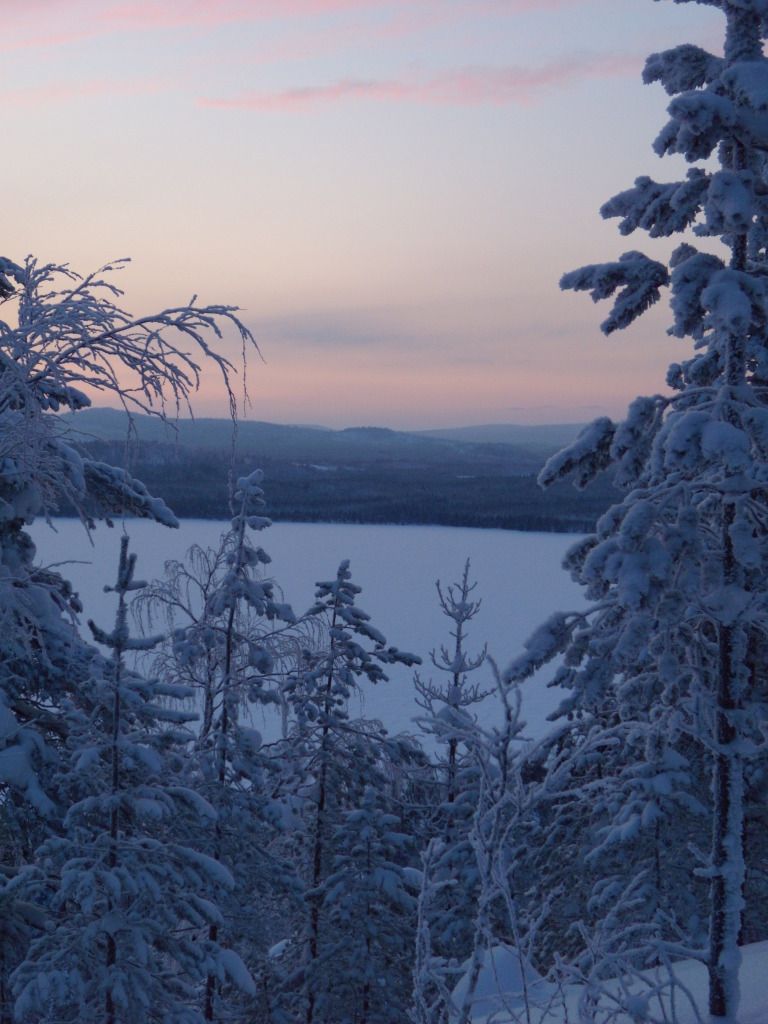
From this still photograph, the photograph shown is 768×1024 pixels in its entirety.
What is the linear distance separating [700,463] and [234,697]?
9099 millimetres

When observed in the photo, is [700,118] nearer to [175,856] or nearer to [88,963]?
[175,856]

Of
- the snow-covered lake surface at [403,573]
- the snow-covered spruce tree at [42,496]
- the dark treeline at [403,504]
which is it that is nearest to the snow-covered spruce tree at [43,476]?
the snow-covered spruce tree at [42,496]

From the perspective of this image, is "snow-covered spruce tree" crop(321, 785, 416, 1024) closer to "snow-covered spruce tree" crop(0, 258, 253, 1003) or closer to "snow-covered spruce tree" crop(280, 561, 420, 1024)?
"snow-covered spruce tree" crop(280, 561, 420, 1024)

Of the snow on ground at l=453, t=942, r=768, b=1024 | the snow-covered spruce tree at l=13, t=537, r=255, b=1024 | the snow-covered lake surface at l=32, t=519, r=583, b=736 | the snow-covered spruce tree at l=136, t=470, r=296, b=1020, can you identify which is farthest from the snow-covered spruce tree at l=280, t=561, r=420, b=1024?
the snow-covered lake surface at l=32, t=519, r=583, b=736

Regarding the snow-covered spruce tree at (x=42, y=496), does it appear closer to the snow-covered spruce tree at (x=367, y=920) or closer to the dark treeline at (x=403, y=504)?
the snow-covered spruce tree at (x=367, y=920)

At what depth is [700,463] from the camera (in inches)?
296

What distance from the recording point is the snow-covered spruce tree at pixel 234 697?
1351cm

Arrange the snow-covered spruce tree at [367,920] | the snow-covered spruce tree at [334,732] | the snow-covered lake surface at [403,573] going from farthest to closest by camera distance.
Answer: the snow-covered lake surface at [403,573]
the snow-covered spruce tree at [334,732]
the snow-covered spruce tree at [367,920]

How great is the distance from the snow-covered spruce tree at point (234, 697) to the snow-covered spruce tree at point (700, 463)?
697 cm

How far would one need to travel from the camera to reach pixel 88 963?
316 inches

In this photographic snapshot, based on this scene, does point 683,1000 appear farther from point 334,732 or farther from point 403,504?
point 403,504

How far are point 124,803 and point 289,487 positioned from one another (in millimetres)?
187287

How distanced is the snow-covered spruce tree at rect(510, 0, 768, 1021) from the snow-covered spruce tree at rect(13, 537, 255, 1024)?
3.47m

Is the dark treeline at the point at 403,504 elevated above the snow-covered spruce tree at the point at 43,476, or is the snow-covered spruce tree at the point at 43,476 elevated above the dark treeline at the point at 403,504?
the snow-covered spruce tree at the point at 43,476
